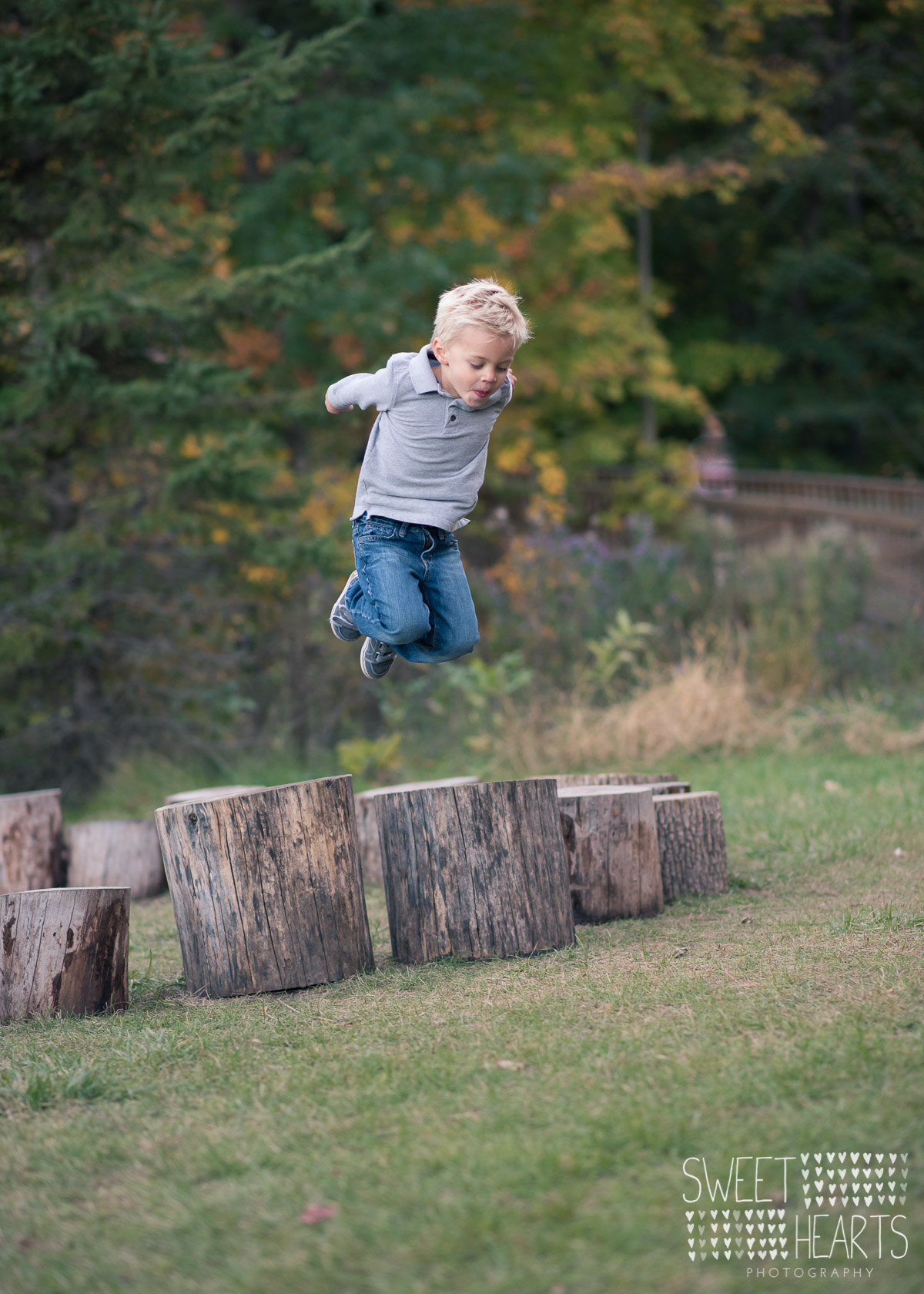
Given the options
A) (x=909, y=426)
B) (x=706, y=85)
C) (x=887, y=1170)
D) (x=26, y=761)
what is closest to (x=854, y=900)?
(x=887, y=1170)

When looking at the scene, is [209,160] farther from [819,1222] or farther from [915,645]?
[819,1222]

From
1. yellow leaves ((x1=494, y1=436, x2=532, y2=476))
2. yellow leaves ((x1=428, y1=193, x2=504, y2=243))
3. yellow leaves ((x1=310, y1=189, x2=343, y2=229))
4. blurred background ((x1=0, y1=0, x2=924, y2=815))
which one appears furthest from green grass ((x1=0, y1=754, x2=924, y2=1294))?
yellow leaves ((x1=428, y1=193, x2=504, y2=243))

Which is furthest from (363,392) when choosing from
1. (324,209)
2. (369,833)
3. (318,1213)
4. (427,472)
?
(324,209)

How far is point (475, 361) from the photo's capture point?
4359mm

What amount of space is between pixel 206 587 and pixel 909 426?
49.0 feet

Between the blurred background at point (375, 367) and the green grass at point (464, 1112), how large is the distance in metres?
4.89

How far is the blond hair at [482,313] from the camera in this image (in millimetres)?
4270

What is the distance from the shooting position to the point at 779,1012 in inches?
143

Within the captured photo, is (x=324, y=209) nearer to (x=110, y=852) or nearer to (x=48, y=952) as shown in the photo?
(x=110, y=852)

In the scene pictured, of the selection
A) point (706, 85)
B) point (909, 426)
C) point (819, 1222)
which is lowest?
point (819, 1222)

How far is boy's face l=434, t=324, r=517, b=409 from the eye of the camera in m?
4.30

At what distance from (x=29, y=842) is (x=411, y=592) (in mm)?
3245

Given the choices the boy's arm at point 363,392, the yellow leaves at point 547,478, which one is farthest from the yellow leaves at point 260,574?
the boy's arm at point 363,392

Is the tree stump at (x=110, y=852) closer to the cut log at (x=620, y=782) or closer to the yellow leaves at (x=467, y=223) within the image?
the cut log at (x=620, y=782)
